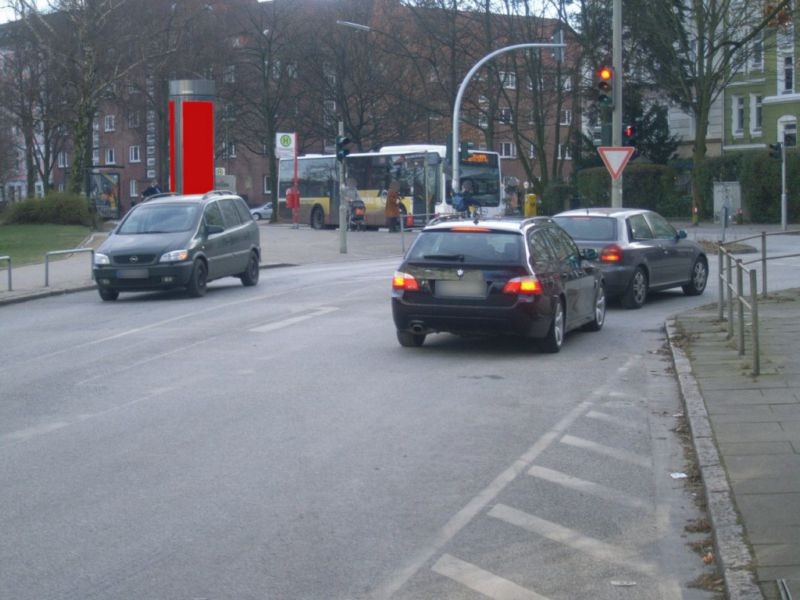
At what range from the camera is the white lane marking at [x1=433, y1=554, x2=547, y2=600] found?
5.52 meters

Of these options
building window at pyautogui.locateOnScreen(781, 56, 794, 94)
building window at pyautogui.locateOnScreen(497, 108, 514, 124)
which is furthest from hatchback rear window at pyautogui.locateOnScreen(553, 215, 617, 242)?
building window at pyautogui.locateOnScreen(781, 56, 794, 94)

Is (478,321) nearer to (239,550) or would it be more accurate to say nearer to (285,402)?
(285,402)

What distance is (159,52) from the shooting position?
167 ft

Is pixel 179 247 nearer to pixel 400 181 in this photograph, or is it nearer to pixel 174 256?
pixel 174 256

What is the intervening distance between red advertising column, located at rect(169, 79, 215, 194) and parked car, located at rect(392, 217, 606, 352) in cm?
2209

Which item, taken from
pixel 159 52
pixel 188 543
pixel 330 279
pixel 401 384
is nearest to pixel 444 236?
pixel 401 384

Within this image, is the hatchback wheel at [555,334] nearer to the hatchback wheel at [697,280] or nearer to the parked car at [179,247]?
the hatchback wheel at [697,280]

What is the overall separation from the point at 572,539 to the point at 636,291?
1209 centimetres

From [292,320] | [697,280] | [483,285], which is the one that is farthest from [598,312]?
[697,280]

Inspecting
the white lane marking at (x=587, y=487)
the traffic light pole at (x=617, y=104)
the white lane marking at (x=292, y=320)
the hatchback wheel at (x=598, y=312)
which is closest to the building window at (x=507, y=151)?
the traffic light pole at (x=617, y=104)

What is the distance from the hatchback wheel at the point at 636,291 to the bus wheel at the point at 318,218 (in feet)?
118

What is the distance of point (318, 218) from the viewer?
53844 millimetres

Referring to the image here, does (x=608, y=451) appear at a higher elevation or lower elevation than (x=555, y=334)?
lower

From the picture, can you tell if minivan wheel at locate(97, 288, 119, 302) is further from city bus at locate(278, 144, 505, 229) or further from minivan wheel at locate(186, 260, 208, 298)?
city bus at locate(278, 144, 505, 229)
